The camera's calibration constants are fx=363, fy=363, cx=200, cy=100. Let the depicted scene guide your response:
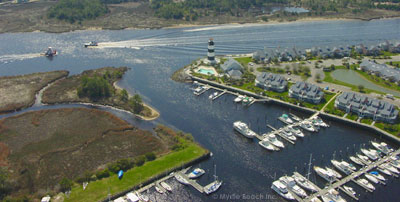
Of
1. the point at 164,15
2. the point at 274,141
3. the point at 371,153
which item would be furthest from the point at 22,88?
the point at 164,15

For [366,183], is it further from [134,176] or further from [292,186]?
[134,176]

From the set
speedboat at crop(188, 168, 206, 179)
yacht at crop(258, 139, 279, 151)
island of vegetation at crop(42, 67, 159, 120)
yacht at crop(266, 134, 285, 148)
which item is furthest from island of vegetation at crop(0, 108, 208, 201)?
yacht at crop(266, 134, 285, 148)

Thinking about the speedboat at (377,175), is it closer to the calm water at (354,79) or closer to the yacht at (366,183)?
the yacht at (366,183)

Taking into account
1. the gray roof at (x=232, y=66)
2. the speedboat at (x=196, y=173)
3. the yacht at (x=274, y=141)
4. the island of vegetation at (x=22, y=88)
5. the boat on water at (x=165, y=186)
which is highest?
the gray roof at (x=232, y=66)

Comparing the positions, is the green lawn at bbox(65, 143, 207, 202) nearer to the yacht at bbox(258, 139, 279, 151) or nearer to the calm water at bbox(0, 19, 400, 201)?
the calm water at bbox(0, 19, 400, 201)

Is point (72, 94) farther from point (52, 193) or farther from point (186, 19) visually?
point (186, 19)

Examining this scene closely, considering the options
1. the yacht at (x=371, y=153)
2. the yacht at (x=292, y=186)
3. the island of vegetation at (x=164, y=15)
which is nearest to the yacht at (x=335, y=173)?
the yacht at (x=292, y=186)

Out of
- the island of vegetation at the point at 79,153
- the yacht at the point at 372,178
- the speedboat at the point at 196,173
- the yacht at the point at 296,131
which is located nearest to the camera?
the island of vegetation at the point at 79,153
